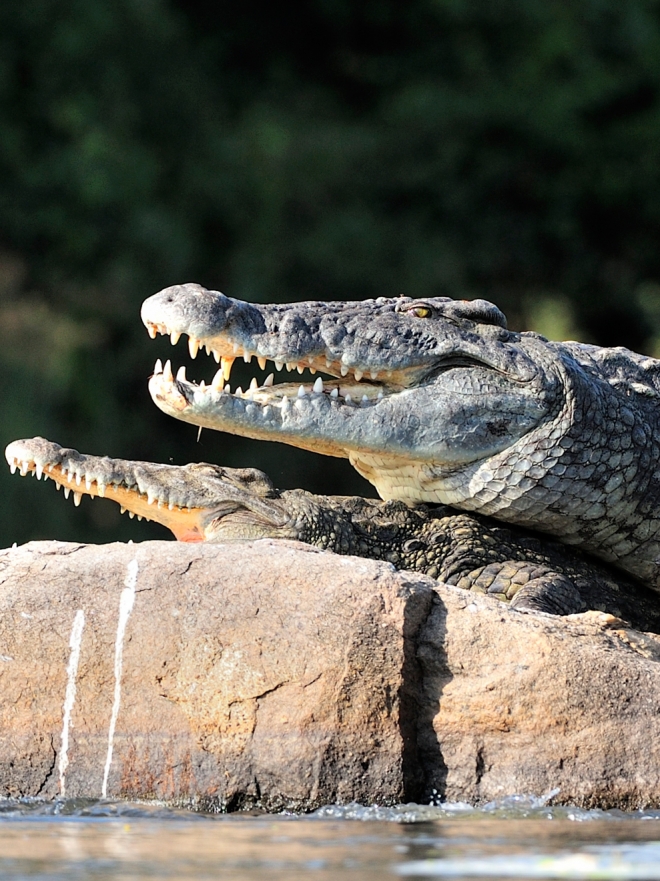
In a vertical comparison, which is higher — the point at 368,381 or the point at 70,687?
the point at 368,381

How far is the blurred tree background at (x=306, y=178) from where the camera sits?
46.6 ft

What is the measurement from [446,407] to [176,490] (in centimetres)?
89

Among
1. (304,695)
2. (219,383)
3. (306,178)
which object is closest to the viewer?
(304,695)

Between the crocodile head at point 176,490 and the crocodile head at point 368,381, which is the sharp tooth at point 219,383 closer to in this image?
the crocodile head at point 368,381

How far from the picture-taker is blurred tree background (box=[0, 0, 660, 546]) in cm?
1421

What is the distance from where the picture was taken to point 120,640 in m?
4.04

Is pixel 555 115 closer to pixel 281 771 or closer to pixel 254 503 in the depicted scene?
Result: pixel 254 503

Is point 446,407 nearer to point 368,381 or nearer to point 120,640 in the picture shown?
point 368,381

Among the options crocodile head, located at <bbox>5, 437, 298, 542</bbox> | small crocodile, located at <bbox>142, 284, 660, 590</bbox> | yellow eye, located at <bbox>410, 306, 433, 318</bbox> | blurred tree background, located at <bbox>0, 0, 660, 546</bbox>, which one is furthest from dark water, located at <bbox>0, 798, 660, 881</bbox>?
blurred tree background, located at <bbox>0, 0, 660, 546</bbox>

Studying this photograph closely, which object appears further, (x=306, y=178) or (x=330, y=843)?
(x=306, y=178)

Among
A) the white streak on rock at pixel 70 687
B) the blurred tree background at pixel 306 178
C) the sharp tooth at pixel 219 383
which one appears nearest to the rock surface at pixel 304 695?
the white streak on rock at pixel 70 687

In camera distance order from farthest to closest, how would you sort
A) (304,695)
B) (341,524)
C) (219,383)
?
(341,524), (219,383), (304,695)

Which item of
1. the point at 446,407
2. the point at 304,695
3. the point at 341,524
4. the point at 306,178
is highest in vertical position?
the point at 306,178

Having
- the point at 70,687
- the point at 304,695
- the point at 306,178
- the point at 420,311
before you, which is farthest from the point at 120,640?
the point at 306,178
